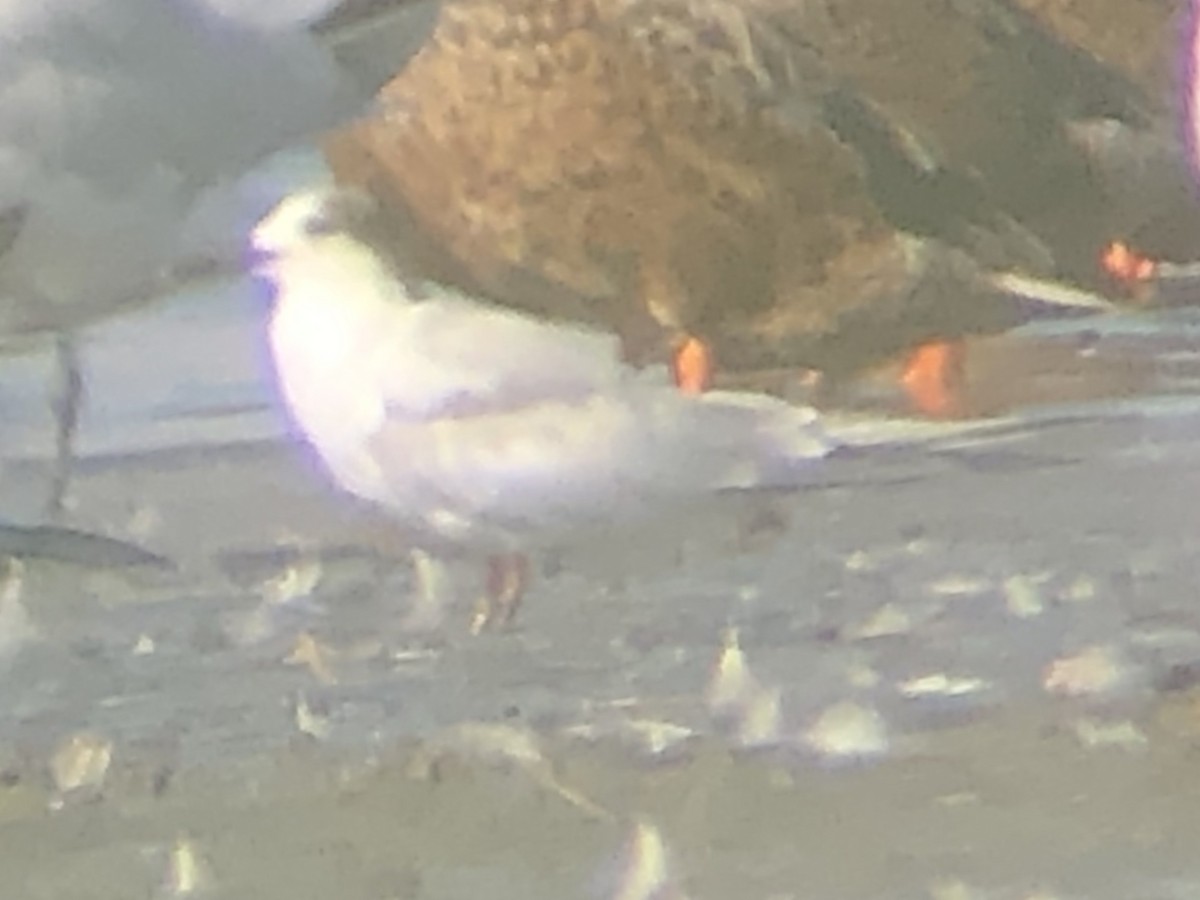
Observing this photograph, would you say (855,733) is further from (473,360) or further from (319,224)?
(319,224)

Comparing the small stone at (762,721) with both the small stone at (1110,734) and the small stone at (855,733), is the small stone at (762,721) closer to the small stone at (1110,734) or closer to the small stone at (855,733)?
the small stone at (855,733)

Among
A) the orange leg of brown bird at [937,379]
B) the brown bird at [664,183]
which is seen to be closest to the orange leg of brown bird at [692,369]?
→ the brown bird at [664,183]

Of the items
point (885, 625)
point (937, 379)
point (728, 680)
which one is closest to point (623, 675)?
point (728, 680)

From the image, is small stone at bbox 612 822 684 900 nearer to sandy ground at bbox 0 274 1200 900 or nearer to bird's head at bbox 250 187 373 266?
sandy ground at bbox 0 274 1200 900

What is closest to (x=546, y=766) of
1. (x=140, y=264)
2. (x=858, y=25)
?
(x=140, y=264)

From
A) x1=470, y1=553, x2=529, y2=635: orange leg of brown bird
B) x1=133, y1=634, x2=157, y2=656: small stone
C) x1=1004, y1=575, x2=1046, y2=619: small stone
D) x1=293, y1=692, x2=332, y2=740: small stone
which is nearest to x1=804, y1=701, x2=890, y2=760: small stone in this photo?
x1=1004, y1=575, x2=1046, y2=619: small stone

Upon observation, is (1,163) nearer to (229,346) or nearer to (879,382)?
(229,346)
